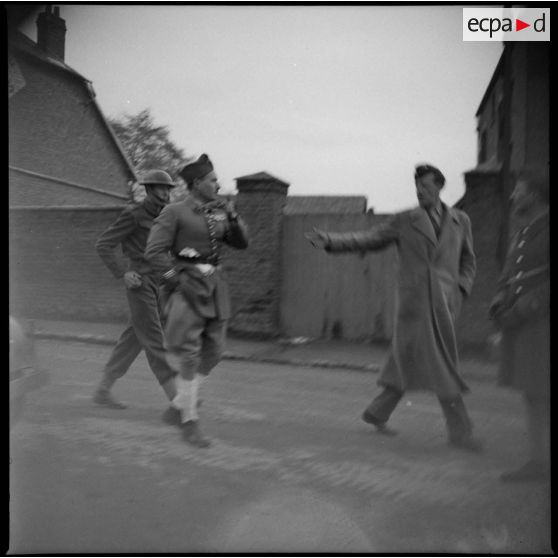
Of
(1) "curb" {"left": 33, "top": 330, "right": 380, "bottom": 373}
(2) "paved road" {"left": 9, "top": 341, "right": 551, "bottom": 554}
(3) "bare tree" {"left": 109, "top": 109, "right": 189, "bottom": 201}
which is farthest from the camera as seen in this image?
(3) "bare tree" {"left": 109, "top": 109, "right": 189, "bottom": 201}

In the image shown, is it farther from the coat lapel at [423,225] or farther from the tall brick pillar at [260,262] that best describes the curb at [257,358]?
the coat lapel at [423,225]

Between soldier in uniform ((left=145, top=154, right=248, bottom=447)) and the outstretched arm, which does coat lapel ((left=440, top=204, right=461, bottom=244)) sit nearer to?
the outstretched arm

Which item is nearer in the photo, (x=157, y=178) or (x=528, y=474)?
(x=528, y=474)

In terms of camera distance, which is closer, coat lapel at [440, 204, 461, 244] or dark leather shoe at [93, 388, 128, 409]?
coat lapel at [440, 204, 461, 244]

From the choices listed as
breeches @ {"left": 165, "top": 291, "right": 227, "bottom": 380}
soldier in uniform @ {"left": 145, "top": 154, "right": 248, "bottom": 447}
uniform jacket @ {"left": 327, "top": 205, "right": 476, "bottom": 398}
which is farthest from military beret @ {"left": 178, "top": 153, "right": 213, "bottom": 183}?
uniform jacket @ {"left": 327, "top": 205, "right": 476, "bottom": 398}

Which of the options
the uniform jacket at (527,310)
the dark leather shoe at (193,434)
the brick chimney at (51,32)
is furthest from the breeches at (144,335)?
the uniform jacket at (527,310)

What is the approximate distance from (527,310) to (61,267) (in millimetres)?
2172

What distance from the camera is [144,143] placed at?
3.00 metres

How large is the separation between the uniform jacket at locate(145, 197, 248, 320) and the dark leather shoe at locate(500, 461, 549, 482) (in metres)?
1.42

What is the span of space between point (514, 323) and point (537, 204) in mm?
541

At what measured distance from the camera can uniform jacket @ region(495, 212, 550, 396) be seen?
9.11ft

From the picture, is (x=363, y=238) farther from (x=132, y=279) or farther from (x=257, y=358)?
(x=132, y=279)

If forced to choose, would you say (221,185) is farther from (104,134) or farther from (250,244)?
(104,134)

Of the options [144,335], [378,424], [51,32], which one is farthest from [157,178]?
[378,424]
